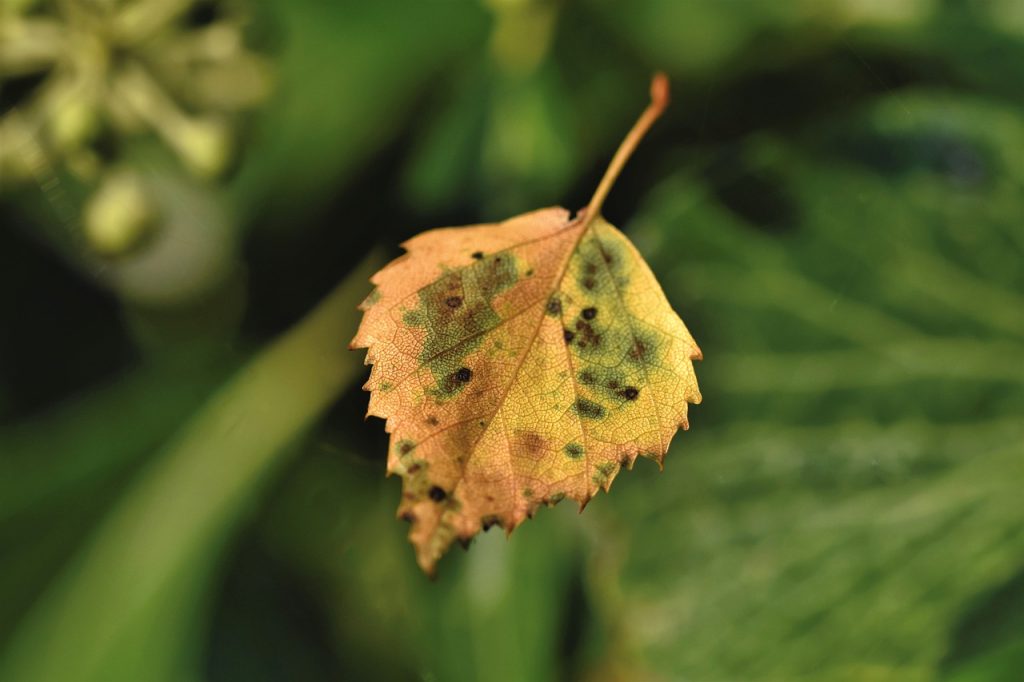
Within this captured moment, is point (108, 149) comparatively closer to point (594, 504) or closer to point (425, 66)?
point (425, 66)

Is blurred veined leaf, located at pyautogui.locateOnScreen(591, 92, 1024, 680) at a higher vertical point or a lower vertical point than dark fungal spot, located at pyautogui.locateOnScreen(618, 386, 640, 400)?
lower

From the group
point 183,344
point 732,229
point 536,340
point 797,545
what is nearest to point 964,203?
point 732,229

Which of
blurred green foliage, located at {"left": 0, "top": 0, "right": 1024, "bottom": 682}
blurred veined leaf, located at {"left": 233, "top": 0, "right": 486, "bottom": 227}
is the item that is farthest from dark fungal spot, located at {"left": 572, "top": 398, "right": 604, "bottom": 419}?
blurred veined leaf, located at {"left": 233, "top": 0, "right": 486, "bottom": 227}

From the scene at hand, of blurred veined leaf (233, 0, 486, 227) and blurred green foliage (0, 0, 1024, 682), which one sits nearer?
blurred green foliage (0, 0, 1024, 682)

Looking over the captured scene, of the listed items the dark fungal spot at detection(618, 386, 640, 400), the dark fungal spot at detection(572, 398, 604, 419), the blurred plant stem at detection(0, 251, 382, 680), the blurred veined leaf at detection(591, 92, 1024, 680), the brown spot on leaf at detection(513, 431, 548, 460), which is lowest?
the blurred plant stem at detection(0, 251, 382, 680)

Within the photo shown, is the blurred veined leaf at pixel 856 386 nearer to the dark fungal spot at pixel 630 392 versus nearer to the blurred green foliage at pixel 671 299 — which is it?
the blurred green foliage at pixel 671 299

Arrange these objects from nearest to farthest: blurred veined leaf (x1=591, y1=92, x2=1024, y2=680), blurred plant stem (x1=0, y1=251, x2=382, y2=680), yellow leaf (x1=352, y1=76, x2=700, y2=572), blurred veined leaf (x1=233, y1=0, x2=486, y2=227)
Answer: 1. yellow leaf (x1=352, y1=76, x2=700, y2=572)
2. blurred veined leaf (x1=591, y1=92, x2=1024, y2=680)
3. blurred veined leaf (x1=233, y1=0, x2=486, y2=227)
4. blurred plant stem (x1=0, y1=251, x2=382, y2=680)

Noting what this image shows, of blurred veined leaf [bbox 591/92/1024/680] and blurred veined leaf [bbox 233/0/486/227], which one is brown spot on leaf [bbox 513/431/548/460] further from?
blurred veined leaf [bbox 233/0/486/227]

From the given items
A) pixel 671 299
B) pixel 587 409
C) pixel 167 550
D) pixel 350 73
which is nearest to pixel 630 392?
pixel 587 409
